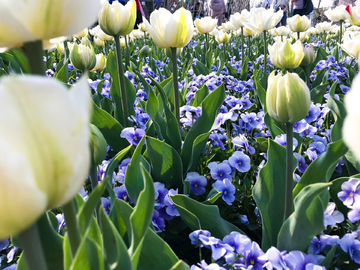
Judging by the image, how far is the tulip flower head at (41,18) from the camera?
1.73 ft

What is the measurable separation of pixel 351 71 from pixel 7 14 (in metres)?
2.87

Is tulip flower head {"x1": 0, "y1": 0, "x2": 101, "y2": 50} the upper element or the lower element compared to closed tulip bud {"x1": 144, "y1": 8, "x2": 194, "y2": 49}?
upper

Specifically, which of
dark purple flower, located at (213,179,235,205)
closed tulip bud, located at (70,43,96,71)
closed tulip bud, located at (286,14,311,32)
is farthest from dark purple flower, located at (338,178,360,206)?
closed tulip bud, located at (286,14,311,32)

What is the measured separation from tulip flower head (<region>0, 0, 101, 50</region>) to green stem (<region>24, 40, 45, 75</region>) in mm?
16

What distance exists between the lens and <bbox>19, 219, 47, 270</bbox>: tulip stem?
→ 405mm

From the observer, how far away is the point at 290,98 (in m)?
0.83

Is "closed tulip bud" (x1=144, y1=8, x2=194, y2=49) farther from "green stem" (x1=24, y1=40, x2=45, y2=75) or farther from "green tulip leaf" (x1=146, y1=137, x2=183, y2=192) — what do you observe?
"green stem" (x1=24, y1=40, x2=45, y2=75)

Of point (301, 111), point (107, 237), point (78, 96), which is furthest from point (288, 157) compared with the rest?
point (78, 96)

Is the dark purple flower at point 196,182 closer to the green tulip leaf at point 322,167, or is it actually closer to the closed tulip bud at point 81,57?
the green tulip leaf at point 322,167

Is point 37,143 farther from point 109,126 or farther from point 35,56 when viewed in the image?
point 109,126

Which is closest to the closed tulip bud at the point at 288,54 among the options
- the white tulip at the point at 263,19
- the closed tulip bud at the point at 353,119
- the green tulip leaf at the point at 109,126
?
the white tulip at the point at 263,19

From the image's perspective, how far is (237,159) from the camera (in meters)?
1.42

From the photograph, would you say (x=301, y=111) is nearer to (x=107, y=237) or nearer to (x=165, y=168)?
(x=107, y=237)

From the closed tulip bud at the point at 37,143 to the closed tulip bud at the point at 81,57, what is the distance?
185 centimetres
